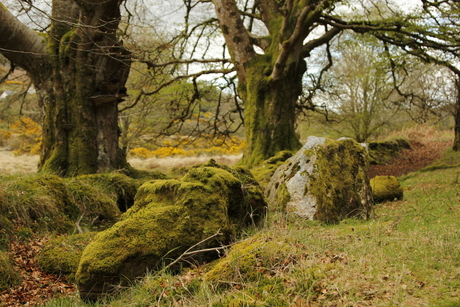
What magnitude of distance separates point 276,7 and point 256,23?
587 centimetres

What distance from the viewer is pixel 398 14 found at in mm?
11117

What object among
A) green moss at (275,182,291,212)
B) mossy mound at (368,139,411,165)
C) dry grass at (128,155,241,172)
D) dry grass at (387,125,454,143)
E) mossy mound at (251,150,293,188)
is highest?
dry grass at (387,125,454,143)

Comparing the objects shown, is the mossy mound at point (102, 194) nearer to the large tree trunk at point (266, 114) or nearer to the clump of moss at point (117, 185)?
the clump of moss at point (117, 185)

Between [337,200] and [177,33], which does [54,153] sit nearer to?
[337,200]

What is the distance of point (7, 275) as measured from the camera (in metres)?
3.78

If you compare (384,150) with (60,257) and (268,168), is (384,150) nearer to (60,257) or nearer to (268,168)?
(268,168)

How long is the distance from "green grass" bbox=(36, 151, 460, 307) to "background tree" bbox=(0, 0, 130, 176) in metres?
5.24

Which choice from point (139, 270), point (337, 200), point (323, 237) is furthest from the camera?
point (337, 200)

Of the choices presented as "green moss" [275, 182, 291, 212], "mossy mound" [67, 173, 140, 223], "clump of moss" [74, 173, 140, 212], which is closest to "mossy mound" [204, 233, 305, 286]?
"green moss" [275, 182, 291, 212]

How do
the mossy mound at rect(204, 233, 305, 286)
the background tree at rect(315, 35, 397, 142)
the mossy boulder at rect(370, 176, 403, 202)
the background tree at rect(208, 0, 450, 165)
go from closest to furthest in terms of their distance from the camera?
1. the mossy mound at rect(204, 233, 305, 286)
2. the mossy boulder at rect(370, 176, 403, 202)
3. the background tree at rect(208, 0, 450, 165)
4. the background tree at rect(315, 35, 397, 142)

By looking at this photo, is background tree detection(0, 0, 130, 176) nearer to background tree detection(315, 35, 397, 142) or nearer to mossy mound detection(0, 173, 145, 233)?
mossy mound detection(0, 173, 145, 233)

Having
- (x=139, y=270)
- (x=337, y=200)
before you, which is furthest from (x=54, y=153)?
(x=337, y=200)

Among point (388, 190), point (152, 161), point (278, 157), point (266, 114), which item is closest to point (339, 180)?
point (388, 190)

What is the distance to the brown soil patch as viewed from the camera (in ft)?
51.7
